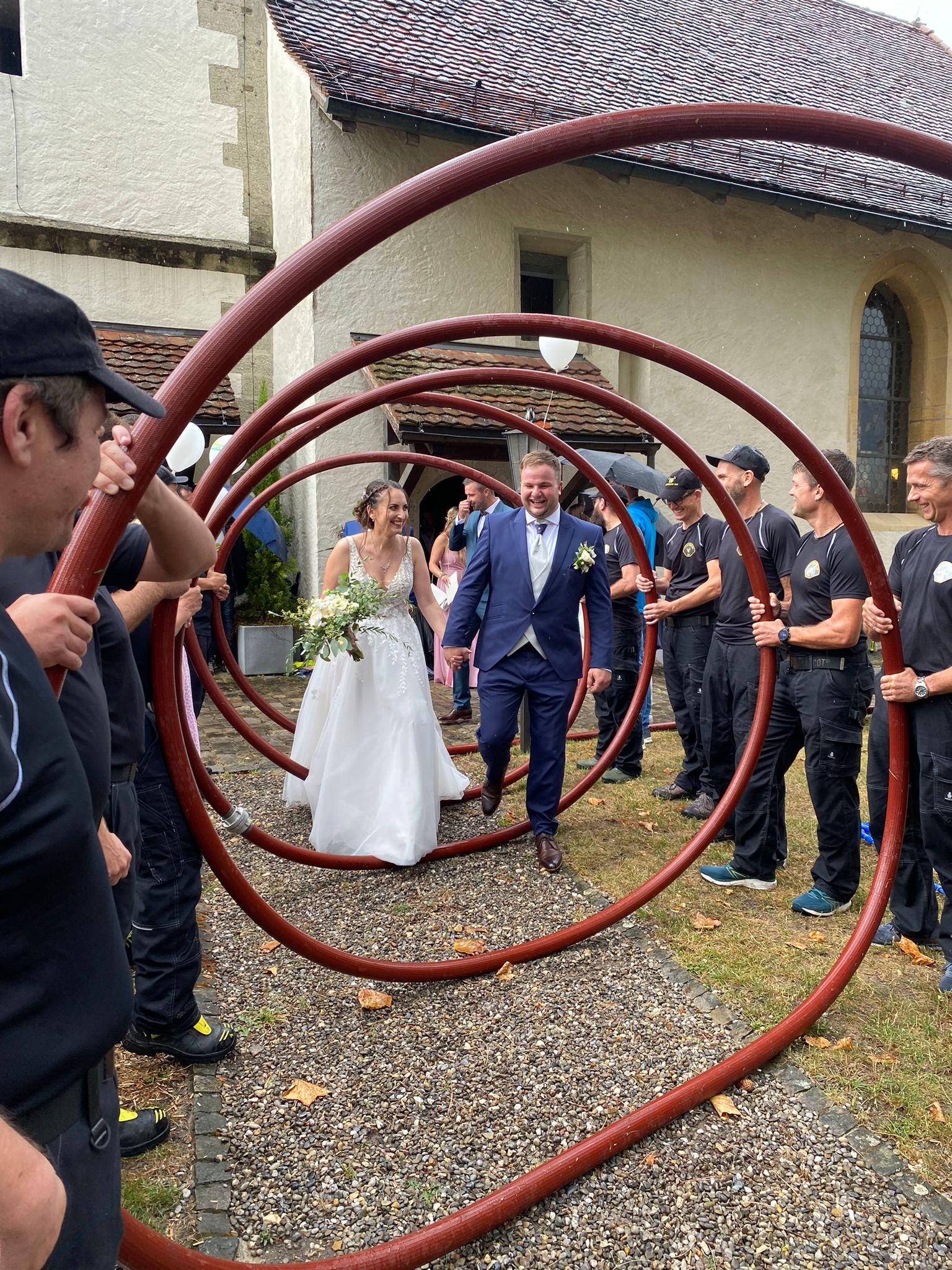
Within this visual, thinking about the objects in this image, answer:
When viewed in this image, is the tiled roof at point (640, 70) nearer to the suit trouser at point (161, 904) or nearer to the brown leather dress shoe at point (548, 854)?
the brown leather dress shoe at point (548, 854)

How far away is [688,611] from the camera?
677 cm

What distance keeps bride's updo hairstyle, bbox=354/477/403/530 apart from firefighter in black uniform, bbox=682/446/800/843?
2117mm

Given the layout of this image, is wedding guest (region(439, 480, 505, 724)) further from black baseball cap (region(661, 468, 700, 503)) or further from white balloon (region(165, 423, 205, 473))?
black baseball cap (region(661, 468, 700, 503))

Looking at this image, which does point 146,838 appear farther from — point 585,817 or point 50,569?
point 585,817

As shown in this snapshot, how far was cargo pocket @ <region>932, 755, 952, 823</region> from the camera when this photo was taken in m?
3.77

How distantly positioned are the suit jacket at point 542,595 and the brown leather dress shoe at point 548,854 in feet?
3.30

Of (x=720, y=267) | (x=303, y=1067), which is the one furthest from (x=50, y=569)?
(x=720, y=267)

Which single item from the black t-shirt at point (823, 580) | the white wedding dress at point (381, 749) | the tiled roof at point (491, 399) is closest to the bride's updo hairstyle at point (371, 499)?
the white wedding dress at point (381, 749)

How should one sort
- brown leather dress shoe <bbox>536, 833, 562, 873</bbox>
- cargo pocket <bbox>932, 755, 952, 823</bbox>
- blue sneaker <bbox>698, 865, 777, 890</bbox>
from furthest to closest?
1. brown leather dress shoe <bbox>536, 833, 562, 873</bbox>
2. blue sneaker <bbox>698, 865, 777, 890</bbox>
3. cargo pocket <bbox>932, 755, 952, 823</bbox>

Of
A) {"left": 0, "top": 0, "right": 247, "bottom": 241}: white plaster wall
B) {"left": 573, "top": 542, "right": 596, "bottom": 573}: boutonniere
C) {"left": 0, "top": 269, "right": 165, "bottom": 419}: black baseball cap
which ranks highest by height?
{"left": 0, "top": 0, "right": 247, "bottom": 241}: white plaster wall

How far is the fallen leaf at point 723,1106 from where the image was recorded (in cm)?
308

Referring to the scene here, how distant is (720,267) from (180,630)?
1407 centimetres

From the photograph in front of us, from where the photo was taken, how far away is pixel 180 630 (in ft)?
10.9

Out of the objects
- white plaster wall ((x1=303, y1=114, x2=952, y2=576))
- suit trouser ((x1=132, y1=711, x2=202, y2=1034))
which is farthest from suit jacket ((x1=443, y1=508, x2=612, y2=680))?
white plaster wall ((x1=303, y1=114, x2=952, y2=576))
